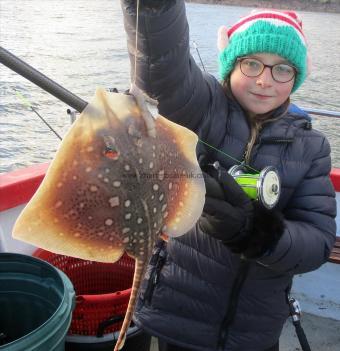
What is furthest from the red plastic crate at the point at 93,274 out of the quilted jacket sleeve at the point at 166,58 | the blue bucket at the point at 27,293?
the quilted jacket sleeve at the point at 166,58

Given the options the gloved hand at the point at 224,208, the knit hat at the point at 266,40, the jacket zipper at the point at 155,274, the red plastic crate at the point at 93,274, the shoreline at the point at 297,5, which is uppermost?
the knit hat at the point at 266,40

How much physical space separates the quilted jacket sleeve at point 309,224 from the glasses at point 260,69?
36 centimetres

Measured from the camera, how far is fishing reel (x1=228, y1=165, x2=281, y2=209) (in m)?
1.85

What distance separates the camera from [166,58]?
67.2 inches

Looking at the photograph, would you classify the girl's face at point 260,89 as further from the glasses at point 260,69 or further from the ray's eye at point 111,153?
the ray's eye at point 111,153

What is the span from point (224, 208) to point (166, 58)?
0.65 meters

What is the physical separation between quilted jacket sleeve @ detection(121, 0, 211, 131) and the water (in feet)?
2.63

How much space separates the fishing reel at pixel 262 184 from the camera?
185 cm

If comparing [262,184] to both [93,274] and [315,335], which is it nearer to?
[93,274]

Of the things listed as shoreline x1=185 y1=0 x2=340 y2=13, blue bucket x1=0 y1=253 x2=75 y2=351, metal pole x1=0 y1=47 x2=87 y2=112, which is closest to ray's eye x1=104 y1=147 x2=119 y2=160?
metal pole x1=0 y1=47 x2=87 y2=112

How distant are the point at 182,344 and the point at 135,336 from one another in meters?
0.71

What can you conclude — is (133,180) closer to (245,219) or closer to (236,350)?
(245,219)

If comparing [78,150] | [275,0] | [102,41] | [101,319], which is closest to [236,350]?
[101,319]

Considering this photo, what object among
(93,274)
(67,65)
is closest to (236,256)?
(93,274)
